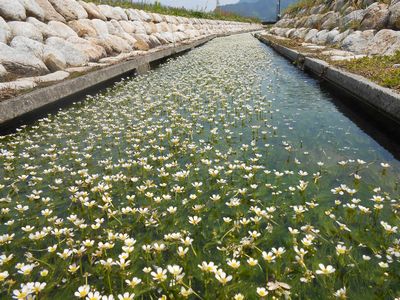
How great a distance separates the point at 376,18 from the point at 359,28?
914mm

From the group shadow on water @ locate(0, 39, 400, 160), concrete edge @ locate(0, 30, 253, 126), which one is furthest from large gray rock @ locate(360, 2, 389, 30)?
concrete edge @ locate(0, 30, 253, 126)

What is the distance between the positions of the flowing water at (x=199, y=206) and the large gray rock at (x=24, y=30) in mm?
3753

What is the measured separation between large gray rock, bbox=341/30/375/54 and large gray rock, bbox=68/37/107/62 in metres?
10.2

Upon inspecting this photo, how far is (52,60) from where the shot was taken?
9594 millimetres

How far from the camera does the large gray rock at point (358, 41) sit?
12.8 metres

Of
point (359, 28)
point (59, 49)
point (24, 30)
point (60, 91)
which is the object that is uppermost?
point (24, 30)

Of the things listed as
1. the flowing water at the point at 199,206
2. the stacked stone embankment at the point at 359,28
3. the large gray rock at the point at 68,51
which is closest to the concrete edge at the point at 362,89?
the flowing water at the point at 199,206

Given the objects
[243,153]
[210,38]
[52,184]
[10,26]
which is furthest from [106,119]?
[210,38]

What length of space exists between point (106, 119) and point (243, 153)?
3.62 meters

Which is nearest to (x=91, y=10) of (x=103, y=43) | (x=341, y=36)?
(x=103, y=43)

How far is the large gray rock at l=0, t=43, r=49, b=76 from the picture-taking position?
831 centimetres

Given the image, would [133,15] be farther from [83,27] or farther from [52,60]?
[52,60]

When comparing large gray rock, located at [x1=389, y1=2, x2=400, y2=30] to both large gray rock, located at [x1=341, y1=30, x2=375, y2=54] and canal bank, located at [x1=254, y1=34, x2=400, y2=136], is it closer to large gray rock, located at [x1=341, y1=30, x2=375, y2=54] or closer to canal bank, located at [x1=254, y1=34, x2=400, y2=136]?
large gray rock, located at [x1=341, y1=30, x2=375, y2=54]

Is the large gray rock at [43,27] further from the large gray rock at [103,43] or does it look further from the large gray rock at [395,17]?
the large gray rock at [395,17]
